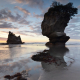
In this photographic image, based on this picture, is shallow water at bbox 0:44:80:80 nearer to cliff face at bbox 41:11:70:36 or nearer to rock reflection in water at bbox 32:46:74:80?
rock reflection in water at bbox 32:46:74:80

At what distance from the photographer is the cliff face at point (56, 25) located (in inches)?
1253

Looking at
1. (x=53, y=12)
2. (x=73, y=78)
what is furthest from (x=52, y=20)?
(x=73, y=78)

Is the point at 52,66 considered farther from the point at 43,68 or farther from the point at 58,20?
the point at 58,20

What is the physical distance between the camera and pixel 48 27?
33781 mm

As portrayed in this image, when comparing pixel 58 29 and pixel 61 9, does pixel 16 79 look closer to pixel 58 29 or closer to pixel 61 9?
pixel 58 29

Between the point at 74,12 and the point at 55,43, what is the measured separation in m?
18.5

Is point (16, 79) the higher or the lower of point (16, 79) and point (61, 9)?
the lower

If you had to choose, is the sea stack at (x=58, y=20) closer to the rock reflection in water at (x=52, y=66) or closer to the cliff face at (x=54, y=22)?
the cliff face at (x=54, y=22)

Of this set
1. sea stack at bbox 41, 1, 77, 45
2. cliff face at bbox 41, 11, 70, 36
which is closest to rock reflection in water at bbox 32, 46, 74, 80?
sea stack at bbox 41, 1, 77, 45

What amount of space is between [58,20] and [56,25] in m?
2.55

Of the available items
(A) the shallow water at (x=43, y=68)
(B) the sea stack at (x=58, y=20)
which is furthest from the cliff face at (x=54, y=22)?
(A) the shallow water at (x=43, y=68)

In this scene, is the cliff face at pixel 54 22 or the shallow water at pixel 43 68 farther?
the cliff face at pixel 54 22

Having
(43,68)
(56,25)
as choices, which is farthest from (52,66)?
(56,25)

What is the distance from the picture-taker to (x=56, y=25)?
1287 inches
